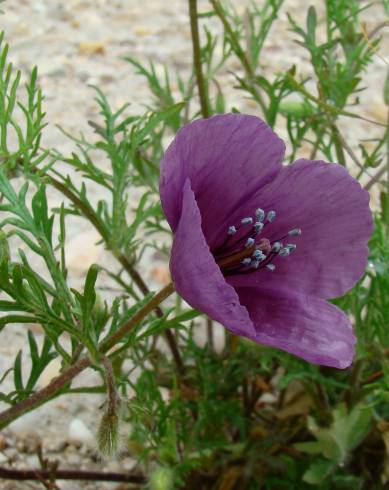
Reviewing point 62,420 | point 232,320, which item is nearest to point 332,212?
point 232,320

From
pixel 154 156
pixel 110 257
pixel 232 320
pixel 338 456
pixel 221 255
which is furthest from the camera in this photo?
pixel 110 257

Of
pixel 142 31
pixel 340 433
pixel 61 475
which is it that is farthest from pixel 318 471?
pixel 142 31

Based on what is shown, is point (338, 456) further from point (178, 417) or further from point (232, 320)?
point (232, 320)

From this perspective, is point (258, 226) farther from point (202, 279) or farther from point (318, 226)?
point (202, 279)

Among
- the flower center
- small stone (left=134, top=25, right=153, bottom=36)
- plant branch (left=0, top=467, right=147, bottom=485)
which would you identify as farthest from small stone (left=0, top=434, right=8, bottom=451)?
small stone (left=134, top=25, right=153, bottom=36)

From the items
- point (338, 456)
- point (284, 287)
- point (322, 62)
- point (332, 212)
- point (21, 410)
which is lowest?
point (338, 456)

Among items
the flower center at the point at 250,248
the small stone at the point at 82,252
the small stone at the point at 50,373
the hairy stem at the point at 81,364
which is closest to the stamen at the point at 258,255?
the flower center at the point at 250,248

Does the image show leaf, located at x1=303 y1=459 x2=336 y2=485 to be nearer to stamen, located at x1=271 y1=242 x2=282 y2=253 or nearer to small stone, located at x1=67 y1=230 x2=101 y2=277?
stamen, located at x1=271 y1=242 x2=282 y2=253
